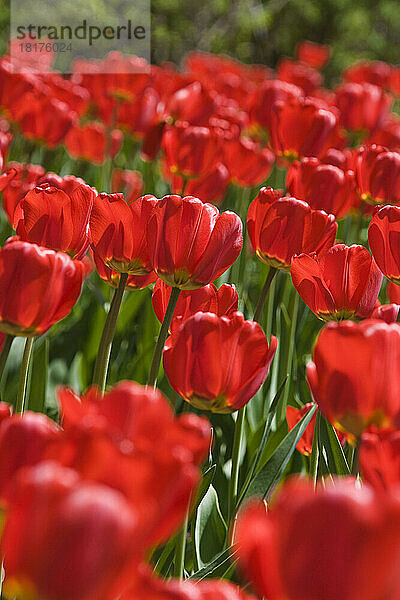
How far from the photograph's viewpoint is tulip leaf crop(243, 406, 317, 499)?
1.04 m

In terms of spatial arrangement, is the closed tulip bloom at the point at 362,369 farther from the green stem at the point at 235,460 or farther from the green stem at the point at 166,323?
the green stem at the point at 235,460

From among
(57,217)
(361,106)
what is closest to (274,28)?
(361,106)

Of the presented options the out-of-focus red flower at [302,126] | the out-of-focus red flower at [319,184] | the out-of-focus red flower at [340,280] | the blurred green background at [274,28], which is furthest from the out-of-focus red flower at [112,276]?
the blurred green background at [274,28]

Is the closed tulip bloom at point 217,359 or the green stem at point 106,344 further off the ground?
the closed tulip bloom at point 217,359

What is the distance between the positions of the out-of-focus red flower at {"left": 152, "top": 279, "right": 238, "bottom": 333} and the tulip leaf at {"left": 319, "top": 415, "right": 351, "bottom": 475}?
19 centimetres

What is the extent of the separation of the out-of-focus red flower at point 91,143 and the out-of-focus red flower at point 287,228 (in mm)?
1434

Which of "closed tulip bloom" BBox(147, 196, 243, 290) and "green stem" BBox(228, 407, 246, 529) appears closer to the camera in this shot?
"closed tulip bloom" BBox(147, 196, 243, 290)

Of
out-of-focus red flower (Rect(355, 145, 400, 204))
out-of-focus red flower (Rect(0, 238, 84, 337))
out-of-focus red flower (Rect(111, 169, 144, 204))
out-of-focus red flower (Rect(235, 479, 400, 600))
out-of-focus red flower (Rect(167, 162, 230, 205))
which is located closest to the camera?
out-of-focus red flower (Rect(235, 479, 400, 600))

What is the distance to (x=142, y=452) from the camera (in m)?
0.45

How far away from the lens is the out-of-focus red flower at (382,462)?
0.56 meters

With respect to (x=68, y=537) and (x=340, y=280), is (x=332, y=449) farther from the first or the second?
(x=68, y=537)

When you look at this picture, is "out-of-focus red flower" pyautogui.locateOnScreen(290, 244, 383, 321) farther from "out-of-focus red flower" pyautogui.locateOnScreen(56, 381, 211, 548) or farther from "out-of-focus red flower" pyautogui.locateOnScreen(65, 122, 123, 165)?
"out-of-focus red flower" pyautogui.locateOnScreen(65, 122, 123, 165)

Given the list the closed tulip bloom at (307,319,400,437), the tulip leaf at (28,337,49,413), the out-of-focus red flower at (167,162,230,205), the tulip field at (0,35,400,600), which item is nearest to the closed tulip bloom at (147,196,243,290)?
the tulip field at (0,35,400,600)

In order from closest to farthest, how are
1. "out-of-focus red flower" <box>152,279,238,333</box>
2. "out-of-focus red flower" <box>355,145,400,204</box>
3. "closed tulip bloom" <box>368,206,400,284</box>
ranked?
"out-of-focus red flower" <box>152,279,238,333</box> < "closed tulip bloom" <box>368,206,400,284</box> < "out-of-focus red flower" <box>355,145,400,204</box>
